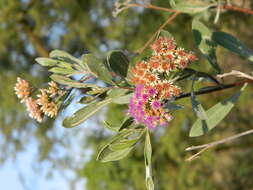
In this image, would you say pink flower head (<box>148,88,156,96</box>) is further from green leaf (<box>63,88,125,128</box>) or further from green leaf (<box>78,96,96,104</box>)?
green leaf (<box>78,96,96,104</box>)

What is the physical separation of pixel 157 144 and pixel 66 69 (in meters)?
2.87

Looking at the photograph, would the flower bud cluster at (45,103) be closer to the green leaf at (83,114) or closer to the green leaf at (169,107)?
the green leaf at (83,114)

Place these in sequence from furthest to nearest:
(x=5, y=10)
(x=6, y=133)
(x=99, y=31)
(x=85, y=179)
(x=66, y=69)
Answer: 1. (x=6, y=133)
2. (x=99, y=31)
3. (x=85, y=179)
4. (x=5, y=10)
5. (x=66, y=69)

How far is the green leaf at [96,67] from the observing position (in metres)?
0.87

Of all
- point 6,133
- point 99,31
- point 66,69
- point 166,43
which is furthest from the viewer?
point 6,133

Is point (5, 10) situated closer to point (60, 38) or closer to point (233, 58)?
point (60, 38)

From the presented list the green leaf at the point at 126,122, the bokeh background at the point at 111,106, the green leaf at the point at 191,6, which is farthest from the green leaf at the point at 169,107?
the bokeh background at the point at 111,106

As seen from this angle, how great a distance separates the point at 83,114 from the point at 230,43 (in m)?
0.40

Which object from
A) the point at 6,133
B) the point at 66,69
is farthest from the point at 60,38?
the point at 66,69

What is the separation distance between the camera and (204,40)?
99cm

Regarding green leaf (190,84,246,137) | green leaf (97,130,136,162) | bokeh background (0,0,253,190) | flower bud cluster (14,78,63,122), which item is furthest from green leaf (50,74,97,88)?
bokeh background (0,0,253,190)

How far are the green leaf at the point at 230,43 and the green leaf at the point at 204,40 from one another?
24mm

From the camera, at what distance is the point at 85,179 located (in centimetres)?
389

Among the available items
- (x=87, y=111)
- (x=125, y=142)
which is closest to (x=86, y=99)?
(x=87, y=111)
